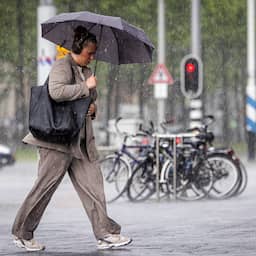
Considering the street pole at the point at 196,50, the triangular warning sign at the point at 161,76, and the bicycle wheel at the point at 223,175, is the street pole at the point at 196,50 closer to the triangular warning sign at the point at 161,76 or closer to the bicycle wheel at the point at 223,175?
the triangular warning sign at the point at 161,76

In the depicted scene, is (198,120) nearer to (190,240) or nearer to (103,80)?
(190,240)

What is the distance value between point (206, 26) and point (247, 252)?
41.2 metres

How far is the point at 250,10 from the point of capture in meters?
38.8

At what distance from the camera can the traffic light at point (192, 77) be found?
23212 millimetres

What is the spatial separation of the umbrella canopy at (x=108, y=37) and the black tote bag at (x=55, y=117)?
865 millimetres

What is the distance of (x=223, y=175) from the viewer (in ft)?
61.5

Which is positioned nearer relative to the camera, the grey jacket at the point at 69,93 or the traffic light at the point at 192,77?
the grey jacket at the point at 69,93

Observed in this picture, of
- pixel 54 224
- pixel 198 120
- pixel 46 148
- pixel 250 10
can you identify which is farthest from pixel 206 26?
pixel 46 148

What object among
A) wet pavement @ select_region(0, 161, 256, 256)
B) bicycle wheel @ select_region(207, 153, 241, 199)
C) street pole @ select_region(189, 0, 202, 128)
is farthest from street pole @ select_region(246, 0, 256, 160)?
bicycle wheel @ select_region(207, 153, 241, 199)

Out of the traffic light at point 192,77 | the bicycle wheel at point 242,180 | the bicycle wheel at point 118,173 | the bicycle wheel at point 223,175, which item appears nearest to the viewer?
the bicycle wheel at point 118,173

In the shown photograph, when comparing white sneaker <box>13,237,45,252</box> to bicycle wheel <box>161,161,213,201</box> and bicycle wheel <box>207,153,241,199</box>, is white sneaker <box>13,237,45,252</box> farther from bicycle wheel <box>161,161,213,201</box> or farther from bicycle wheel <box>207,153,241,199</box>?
bicycle wheel <box>207,153,241,199</box>

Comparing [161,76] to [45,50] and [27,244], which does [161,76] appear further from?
[27,244]

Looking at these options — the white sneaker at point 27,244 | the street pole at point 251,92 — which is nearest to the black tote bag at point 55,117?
the white sneaker at point 27,244

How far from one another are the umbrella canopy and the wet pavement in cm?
153
